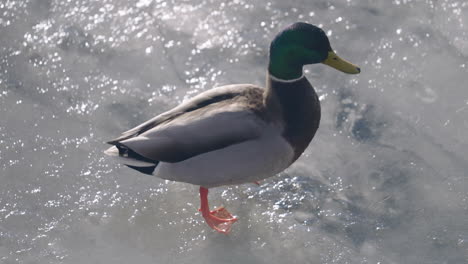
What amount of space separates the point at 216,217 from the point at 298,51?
3.28 ft

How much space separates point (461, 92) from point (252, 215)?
163 cm

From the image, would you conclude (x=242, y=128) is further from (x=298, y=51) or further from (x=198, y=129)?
(x=298, y=51)

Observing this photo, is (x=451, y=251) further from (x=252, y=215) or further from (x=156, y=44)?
(x=156, y=44)

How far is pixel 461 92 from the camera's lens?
4.18 metres

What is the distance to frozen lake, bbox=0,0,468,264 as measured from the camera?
11.4 ft

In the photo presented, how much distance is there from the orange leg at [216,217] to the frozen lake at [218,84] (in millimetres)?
52

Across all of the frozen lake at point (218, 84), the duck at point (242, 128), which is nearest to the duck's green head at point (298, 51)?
the duck at point (242, 128)

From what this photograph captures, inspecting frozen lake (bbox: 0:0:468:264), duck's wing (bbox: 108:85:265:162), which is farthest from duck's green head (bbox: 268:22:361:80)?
frozen lake (bbox: 0:0:468:264)

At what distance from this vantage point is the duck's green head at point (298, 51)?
10.5 ft

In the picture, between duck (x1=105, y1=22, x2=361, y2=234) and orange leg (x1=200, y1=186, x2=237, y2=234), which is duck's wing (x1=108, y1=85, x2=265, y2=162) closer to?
duck (x1=105, y1=22, x2=361, y2=234)

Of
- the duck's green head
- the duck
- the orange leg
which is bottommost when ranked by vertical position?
the orange leg

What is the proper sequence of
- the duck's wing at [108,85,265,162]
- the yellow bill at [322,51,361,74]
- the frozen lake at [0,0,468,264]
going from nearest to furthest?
the duck's wing at [108,85,265,162] < the yellow bill at [322,51,361,74] < the frozen lake at [0,0,468,264]

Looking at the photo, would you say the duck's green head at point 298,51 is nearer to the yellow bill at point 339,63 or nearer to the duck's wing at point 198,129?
the yellow bill at point 339,63

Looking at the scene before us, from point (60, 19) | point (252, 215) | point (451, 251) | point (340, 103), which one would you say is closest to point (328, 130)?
point (340, 103)
